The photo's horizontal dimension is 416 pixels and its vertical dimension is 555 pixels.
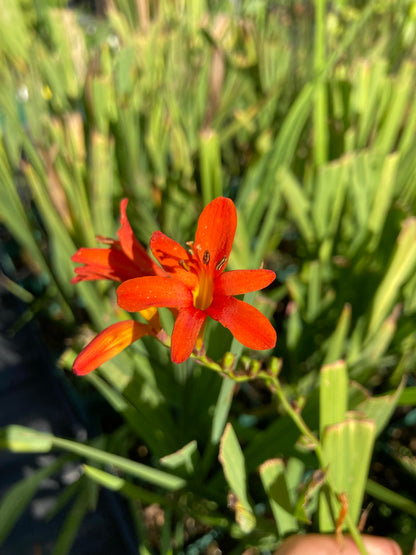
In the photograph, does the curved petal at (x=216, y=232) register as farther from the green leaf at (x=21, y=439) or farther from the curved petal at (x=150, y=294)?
the green leaf at (x=21, y=439)

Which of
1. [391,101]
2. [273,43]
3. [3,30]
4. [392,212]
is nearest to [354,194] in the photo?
[392,212]

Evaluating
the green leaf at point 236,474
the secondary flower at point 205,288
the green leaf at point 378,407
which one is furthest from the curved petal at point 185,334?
the green leaf at point 378,407

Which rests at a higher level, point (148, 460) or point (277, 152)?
point (277, 152)

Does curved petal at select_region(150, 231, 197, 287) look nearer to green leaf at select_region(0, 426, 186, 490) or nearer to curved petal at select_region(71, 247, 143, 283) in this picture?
curved petal at select_region(71, 247, 143, 283)

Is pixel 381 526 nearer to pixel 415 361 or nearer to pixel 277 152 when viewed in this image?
pixel 415 361

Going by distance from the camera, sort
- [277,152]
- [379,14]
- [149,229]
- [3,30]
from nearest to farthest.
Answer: [277,152] < [149,229] < [3,30] < [379,14]

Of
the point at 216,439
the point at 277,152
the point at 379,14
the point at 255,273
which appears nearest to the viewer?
the point at 255,273

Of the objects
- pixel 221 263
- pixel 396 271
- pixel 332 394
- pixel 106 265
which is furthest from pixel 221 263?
pixel 396 271

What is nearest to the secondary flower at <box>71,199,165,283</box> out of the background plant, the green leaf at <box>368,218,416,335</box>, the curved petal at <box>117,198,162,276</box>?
the curved petal at <box>117,198,162,276</box>
